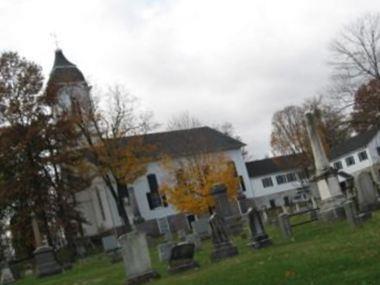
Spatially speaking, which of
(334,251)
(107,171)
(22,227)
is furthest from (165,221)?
(334,251)

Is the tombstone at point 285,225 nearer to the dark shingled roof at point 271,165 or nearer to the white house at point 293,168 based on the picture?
the white house at point 293,168

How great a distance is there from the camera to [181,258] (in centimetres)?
1647

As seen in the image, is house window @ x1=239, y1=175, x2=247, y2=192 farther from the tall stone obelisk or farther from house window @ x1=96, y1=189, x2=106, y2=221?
the tall stone obelisk

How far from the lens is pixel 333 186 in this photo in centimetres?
2244

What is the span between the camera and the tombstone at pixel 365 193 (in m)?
21.0

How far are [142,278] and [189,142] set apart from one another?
42.6m

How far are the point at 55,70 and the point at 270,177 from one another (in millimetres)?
33326

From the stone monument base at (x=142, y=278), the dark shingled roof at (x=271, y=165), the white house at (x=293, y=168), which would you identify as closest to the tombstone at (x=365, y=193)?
the stone monument base at (x=142, y=278)

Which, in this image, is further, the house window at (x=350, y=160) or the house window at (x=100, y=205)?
the house window at (x=350, y=160)

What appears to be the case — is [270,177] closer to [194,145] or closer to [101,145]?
[194,145]

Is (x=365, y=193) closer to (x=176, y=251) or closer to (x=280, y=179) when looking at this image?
(x=176, y=251)

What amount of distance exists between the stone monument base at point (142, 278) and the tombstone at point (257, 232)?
3337 mm

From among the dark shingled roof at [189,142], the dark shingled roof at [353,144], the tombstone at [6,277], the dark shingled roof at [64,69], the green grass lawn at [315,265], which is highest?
the dark shingled roof at [64,69]

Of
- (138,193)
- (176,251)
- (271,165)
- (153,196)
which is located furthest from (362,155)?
(176,251)
